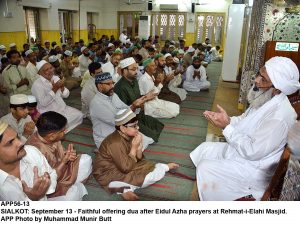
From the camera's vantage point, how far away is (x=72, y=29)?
41.4 ft

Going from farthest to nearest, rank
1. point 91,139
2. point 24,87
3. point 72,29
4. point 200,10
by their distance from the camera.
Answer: point 200,10, point 72,29, point 24,87, point 91,139

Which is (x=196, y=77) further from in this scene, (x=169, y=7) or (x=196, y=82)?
(x=169, y=7)

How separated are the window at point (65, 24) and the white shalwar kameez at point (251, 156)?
11102 millimetres

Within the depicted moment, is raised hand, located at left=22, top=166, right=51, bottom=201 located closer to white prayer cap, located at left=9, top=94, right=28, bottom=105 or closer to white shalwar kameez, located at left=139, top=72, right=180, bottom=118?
white prayer cap, located at left=9, top=94, right=28, bottom=105

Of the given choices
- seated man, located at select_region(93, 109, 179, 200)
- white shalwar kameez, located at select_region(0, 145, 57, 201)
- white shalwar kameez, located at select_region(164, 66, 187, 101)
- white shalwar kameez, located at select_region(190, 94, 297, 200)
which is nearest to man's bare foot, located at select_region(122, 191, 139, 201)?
seated man, located at select_region(93, 109, 179, 200)

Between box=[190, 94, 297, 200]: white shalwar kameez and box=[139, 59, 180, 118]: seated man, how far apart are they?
6.86 ft

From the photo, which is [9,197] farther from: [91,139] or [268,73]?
[91,139]

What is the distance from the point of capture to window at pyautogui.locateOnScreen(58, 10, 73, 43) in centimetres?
1194

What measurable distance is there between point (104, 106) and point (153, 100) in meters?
1.43

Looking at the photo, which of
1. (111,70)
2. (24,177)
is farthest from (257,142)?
(111,70)

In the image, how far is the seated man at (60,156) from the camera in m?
2.00

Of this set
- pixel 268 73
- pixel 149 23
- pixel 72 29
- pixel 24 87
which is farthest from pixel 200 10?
A: pixel 268 73

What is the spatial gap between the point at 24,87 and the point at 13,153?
3.41 meters

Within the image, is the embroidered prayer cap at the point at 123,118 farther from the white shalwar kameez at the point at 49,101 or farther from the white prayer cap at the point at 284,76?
the white shalwar kameez at the point at 49,101
